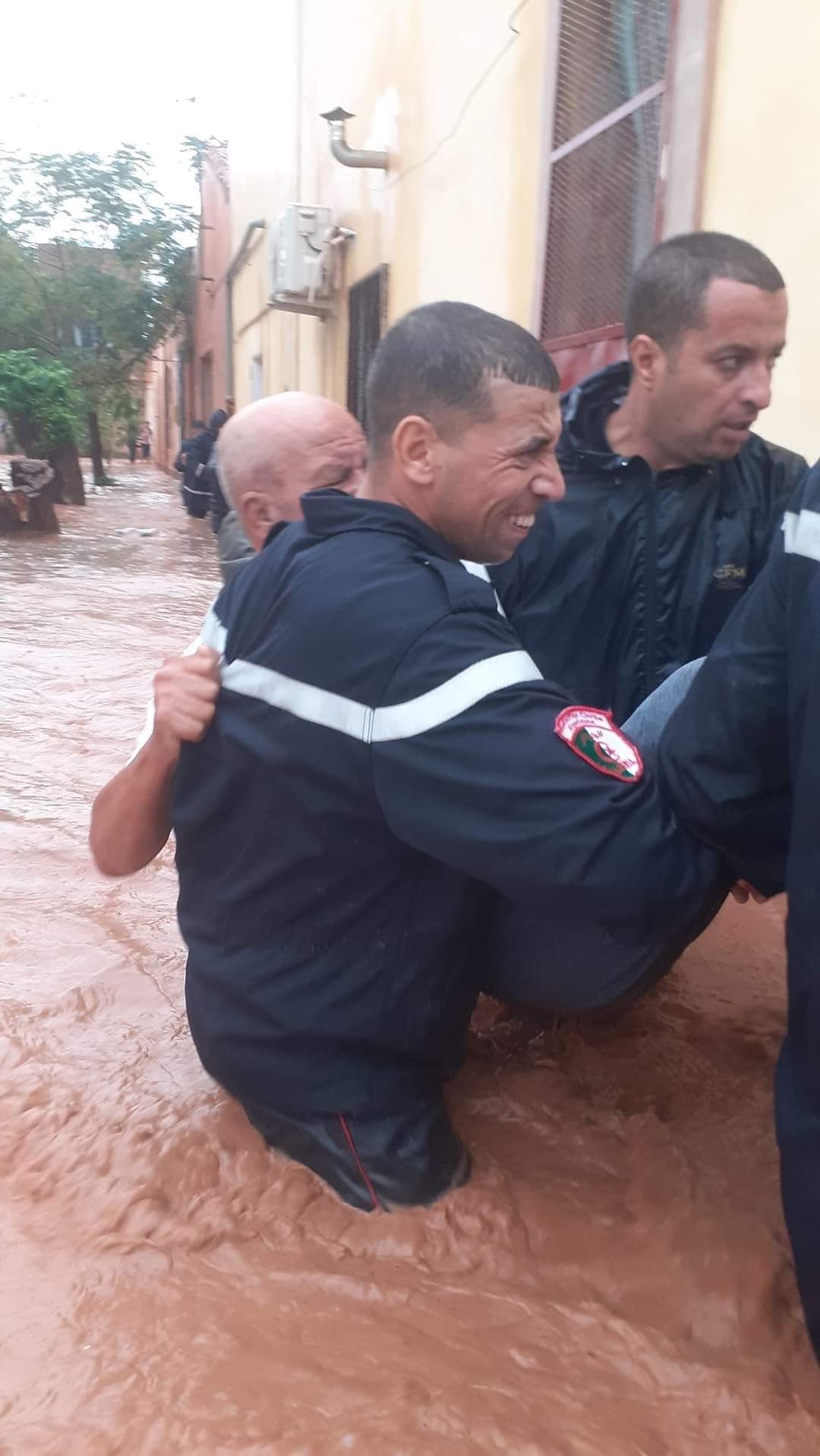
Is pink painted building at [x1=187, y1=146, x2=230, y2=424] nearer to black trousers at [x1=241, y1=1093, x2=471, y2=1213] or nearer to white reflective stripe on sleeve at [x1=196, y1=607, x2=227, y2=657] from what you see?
white reflective stripe on sleeve at [x1=196, y1=607, x2=227, y2=657]

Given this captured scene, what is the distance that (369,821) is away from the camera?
1.74 meters

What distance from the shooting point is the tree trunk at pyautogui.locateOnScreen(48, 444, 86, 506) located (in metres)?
16.0

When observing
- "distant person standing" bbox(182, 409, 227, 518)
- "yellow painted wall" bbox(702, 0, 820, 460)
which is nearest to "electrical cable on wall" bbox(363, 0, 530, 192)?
"yellow painted wall" bbox(702, 0, 820, 460)

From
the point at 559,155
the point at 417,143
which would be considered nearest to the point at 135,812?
the point at 559,155

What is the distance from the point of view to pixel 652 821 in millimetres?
1580

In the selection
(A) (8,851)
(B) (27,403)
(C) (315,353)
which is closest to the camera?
(A) (8,851)

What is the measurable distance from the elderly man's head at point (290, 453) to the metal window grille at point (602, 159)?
2138 mm

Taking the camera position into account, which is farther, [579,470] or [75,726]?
[75,726]

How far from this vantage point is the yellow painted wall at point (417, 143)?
5.41m

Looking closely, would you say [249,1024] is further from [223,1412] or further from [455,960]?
[223,1412]

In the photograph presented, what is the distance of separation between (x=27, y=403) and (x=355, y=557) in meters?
14.5

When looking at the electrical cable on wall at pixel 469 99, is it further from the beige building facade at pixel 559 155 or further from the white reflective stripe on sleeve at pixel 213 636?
the white reflective stripe on sleeve at pixel 213 636

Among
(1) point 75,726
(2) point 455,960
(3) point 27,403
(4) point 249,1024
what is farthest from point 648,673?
(3) point 27,403

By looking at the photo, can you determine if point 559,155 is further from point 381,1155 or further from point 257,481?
point 381,1155
